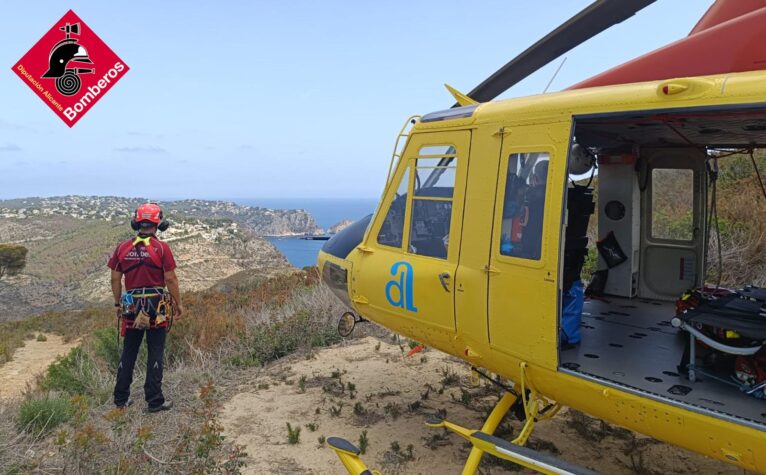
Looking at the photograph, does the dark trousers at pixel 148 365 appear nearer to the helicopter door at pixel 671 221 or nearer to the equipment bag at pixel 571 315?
the equipment bag at pixel 571 315

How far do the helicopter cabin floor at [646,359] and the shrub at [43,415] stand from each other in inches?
205

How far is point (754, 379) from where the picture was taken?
10.4 feet

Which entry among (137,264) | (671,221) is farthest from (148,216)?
(671,221)

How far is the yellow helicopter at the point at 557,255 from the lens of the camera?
120 inches

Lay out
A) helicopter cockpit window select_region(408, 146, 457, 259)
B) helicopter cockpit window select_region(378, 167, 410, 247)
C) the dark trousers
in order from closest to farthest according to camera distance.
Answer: helicopter cockpit window select_region(408, 146, 457, 259) → helicopter cockpit window select_region(378, 167, 410, 247) → the dark trousers

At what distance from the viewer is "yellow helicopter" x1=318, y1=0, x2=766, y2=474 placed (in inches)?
120

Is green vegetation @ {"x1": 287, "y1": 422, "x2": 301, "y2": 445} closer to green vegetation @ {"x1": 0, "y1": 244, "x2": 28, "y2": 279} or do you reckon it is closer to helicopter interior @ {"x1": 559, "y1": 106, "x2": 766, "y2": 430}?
helicopter interior @ {"x1": 559, "y1": 106, "x2": 766, "y2": 430}

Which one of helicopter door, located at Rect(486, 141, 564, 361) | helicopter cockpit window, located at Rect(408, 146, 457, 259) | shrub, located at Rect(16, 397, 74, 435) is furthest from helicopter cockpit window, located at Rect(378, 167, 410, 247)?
shrub, located at Rect(16, 397, 74, 435)

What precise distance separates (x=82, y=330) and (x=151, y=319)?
49.8 feet

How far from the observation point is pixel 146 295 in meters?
5.68

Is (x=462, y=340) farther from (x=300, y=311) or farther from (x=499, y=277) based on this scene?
(x=300, y=311)

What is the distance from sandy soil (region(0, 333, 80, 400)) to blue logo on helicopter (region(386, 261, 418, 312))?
9310 mm

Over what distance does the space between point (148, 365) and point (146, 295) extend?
2.69ft

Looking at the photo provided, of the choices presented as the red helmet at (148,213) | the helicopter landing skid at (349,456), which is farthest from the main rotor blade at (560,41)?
the red helmet at (148,213)
